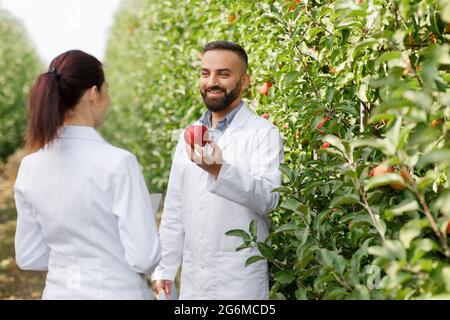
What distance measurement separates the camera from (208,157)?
2107 mm

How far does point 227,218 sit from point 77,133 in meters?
0.71

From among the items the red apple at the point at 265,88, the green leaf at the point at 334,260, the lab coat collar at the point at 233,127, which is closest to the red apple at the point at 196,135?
the lab coat collar at the point at 233,127

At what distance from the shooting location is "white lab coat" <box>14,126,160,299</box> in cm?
183

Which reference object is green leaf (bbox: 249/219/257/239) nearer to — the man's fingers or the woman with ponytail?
the man's fingers

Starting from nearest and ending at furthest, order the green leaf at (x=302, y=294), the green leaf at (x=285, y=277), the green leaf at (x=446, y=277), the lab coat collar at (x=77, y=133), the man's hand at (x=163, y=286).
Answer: the green leaf at (x=446, y=277) → the lab coat collar at (x=77, y=133) → the green leaf at (x=302, y=294) → the green leaf at (x=285, y=277) → the man's hand at (x=163, y=286)

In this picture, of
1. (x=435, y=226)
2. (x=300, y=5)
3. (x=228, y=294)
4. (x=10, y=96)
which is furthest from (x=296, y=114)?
(x=10, y=96)

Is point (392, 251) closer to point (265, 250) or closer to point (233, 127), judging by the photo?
point (265, 250)

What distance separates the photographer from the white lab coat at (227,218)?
7.52ft

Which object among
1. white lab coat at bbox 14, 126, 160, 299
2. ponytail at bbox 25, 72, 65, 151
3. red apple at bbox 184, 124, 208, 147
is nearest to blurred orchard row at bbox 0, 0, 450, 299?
red apple at bbox 184, 124, 208, 147

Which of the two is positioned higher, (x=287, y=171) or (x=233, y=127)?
(x=233, y=127)

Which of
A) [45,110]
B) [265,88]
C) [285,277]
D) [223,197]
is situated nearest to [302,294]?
[285,277]

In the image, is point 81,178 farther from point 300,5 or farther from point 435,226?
point 300,5

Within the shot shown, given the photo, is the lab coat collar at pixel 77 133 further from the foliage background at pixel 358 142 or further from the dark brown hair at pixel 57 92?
the foliage background at pixel 358 142
